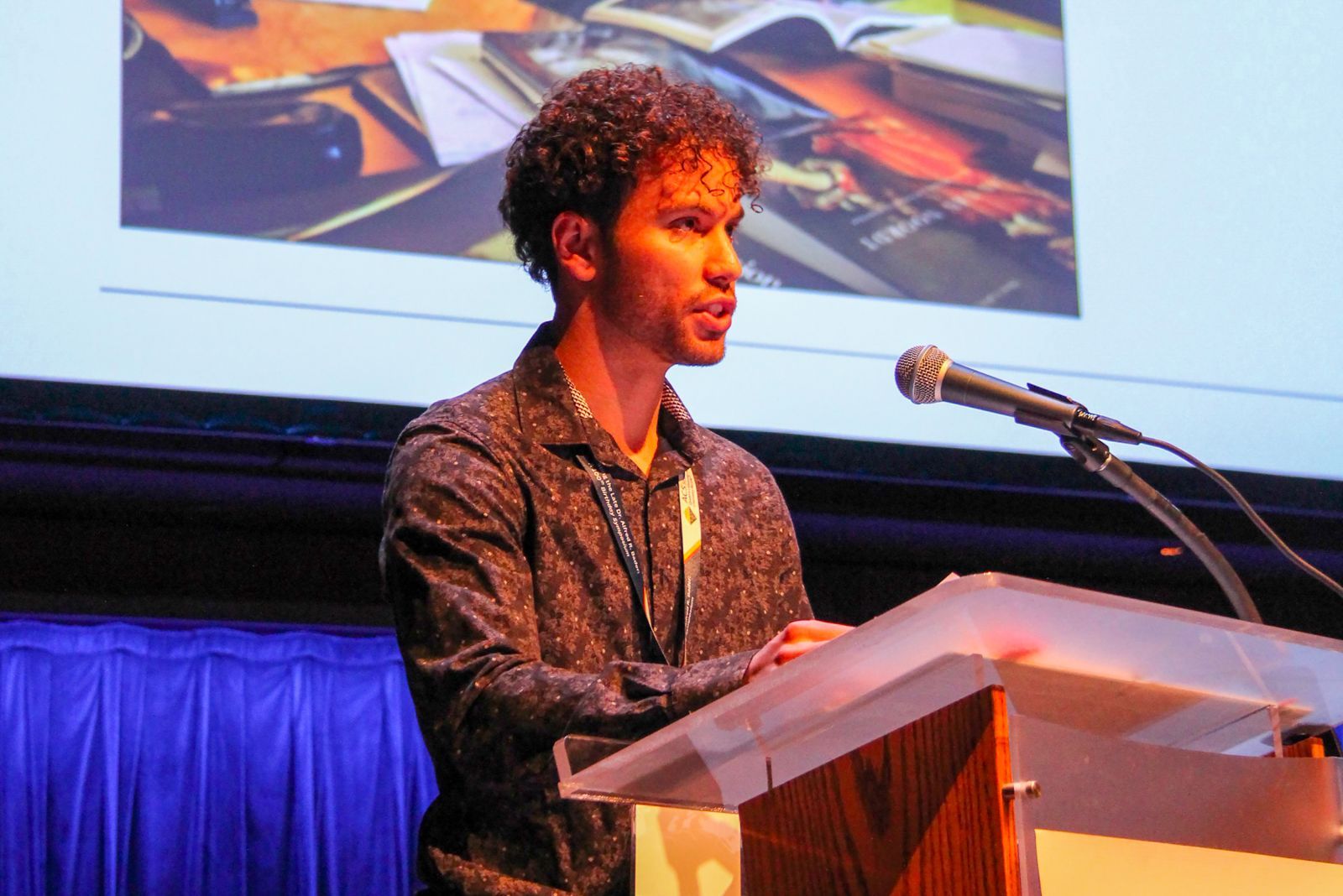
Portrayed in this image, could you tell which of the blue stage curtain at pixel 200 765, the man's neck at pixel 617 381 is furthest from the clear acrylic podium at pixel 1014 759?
the blue stage curtain at pixel 200 765

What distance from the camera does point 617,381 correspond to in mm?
2211

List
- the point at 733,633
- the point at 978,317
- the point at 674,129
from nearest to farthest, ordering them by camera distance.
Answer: the point at 733,633 → the point at 674,129 → the point at 978,317

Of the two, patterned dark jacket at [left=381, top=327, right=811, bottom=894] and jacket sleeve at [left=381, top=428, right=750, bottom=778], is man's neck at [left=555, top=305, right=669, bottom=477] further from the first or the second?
jacket sleeve at [left=381, top=428, right=750, bottom=778]

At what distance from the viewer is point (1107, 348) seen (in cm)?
342

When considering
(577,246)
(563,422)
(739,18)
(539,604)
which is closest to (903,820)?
(539,604)

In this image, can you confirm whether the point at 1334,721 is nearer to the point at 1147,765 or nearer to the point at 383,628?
the point at 1147,765

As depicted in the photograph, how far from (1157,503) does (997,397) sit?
0.24 m

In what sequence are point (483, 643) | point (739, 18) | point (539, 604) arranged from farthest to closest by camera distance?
point (739, 18), point (539, 604), point (483, 643)

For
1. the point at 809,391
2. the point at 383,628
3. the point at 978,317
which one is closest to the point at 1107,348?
the point at 978,317

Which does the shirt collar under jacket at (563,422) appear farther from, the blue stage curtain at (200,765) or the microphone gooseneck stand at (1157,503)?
the blue stage curtain at (200,765)

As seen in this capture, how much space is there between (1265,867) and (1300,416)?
2359 mm

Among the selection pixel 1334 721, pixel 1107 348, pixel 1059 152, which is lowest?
pixel 1334 721

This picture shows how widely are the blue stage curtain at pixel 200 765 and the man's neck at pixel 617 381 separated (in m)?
1.62

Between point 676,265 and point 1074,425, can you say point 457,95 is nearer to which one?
point 676,265
